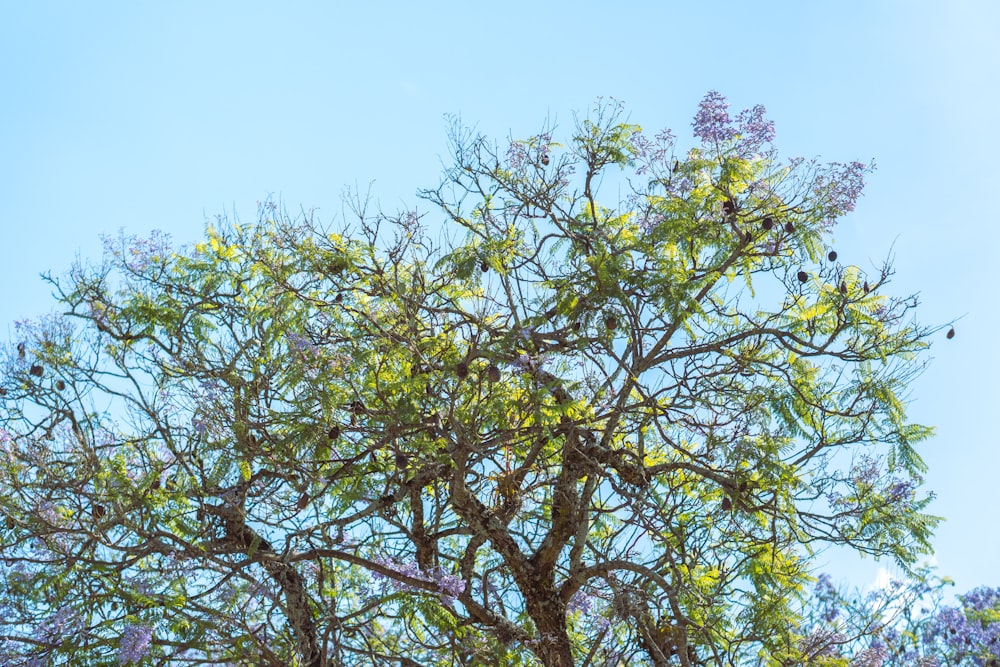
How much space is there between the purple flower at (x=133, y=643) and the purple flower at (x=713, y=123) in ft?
14.9

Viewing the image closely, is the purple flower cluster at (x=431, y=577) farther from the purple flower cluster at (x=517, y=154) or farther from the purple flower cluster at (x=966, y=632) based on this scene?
the purple flower cluster at (x=966, y=632)

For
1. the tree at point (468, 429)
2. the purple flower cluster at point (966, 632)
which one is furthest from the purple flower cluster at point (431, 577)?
the purple flower cluster at point (966, 632)

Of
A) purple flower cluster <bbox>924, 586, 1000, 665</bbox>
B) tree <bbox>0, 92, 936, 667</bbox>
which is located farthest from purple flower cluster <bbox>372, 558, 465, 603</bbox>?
purple flower cluster <bbox>924, 586, 1000, 665</bbox>

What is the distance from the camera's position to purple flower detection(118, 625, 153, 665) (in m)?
6.52

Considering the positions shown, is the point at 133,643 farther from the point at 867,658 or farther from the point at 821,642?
the point at 867,658

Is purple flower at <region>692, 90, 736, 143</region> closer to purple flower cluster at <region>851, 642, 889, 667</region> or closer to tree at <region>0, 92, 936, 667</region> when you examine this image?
tree at <region>0, 92, 936, 667</region>

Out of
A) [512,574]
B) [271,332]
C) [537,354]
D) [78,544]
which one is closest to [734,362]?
[537,354]

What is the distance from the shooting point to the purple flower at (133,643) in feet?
21.4

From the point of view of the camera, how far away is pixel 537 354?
6148 mm

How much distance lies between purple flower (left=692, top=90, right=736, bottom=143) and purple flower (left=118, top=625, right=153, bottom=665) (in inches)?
179

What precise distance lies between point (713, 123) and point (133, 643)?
4730mm

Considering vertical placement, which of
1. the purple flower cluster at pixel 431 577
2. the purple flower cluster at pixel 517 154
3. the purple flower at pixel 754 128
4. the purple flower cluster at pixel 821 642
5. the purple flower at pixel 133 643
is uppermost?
the purple flower cluster at pixel 517 154


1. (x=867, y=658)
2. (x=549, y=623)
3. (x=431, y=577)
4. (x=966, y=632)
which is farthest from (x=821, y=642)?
(x=966, y=632)

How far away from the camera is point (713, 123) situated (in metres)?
6.27
